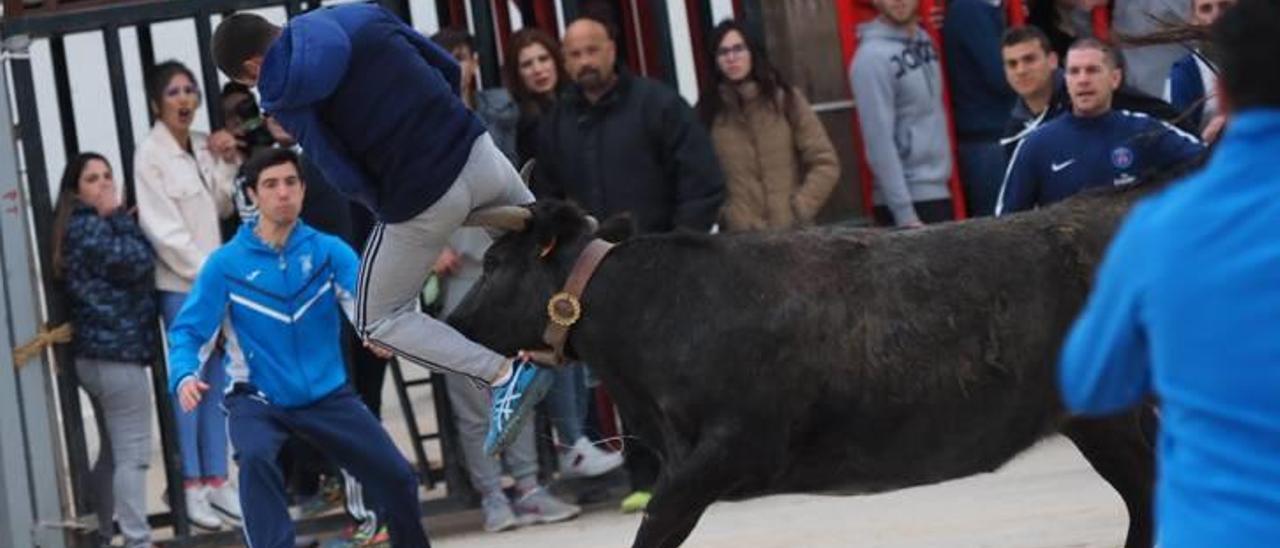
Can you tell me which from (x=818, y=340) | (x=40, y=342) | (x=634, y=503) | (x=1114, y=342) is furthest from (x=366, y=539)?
(x=1114, y=342)

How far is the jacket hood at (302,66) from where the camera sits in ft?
25.1

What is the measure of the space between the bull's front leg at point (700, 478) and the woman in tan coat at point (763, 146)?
3.74 m

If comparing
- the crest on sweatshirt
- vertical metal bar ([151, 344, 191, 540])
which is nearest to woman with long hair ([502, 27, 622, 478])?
vertical metal bar ([151, 344, 191, 540])

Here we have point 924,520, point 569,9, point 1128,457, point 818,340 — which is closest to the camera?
point 818,340

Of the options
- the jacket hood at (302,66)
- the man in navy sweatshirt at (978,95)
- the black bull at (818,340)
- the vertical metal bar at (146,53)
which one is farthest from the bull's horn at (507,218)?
the man in navy sweatshirt at (978,95)

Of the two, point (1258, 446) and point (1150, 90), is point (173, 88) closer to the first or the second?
point (1150, 90)

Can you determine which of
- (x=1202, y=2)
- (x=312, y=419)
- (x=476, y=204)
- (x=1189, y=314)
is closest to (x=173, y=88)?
(x=312, y=419)

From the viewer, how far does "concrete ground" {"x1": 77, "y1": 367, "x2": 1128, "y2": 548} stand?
930 cm

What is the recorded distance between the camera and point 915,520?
9969mm

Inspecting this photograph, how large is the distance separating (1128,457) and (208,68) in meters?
4.31

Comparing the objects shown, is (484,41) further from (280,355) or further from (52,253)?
(280,355)

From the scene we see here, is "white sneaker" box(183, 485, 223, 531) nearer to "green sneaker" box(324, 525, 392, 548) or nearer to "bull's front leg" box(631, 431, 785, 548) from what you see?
"green sneaker" box(324, 525, 392, 548)

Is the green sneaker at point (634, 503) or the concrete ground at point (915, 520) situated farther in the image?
the green sneaker at point (634, 503)

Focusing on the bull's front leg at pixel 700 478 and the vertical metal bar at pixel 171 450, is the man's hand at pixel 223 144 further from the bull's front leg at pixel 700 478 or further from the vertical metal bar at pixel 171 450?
the bull's front leg at pixel 700 478
